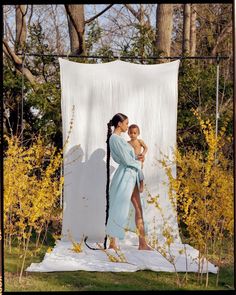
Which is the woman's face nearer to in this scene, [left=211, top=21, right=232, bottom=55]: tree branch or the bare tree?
the bare tree

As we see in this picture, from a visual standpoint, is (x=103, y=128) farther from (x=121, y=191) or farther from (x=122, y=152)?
(x=121, y=191)

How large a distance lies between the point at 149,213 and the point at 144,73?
4.75ft

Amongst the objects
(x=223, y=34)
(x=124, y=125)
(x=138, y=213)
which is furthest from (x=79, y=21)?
(x=223, y=34)

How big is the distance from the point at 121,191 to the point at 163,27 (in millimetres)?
3088

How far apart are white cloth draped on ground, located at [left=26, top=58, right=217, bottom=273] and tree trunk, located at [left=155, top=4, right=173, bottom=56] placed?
1.85 metres

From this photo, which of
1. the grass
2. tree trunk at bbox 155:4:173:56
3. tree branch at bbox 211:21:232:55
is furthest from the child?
tree branch at bbox 211:21:232:55

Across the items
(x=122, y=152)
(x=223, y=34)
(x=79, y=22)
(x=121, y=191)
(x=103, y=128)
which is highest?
(x=223, y=34)

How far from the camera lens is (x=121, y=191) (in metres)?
5.54

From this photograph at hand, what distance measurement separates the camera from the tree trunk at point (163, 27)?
7.74 m

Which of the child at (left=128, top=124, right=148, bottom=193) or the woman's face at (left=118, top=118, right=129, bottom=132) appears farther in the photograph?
the child at (left=128, top=124, right=148, bottom=193)

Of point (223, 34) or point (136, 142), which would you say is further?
point (223, 34)

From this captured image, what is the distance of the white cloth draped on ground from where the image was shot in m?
5.92

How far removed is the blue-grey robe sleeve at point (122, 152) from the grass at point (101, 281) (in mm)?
1073

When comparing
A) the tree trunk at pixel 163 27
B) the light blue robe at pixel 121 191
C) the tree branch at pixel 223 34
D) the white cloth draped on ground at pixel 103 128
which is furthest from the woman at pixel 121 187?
the tree branch at pixel 223 34
